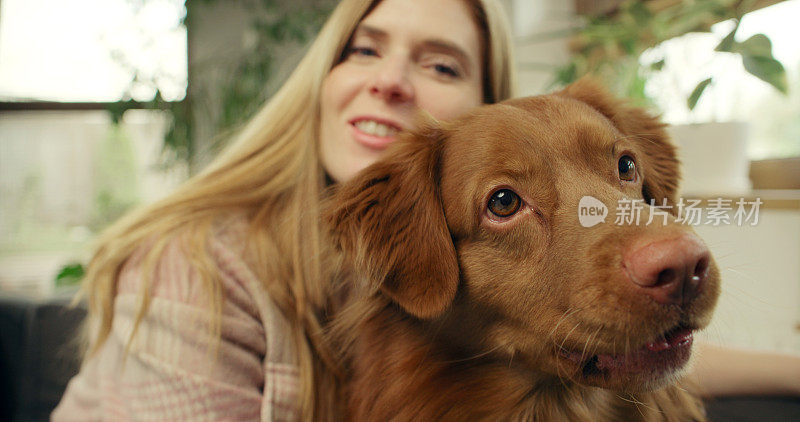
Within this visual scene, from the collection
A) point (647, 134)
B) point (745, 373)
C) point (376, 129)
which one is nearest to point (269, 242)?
point (376, 129)

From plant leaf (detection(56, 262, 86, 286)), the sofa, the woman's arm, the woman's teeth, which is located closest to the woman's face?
the woman's teeth

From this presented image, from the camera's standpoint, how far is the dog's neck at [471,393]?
1186 millimetres

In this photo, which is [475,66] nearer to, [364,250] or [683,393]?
[364,250]

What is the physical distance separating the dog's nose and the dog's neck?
1.47 ft

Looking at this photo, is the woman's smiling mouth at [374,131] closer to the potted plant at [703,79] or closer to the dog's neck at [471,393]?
the dog's neck at [471,393]

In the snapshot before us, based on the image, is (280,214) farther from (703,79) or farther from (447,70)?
(703,79)

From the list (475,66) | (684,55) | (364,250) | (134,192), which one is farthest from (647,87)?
(134,192)

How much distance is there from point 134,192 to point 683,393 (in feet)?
18.4

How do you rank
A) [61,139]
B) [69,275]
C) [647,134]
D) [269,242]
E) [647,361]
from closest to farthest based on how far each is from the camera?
[647,361]
[647,134]
[269,242]
[69,275]
[61,139]

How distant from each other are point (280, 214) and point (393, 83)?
544 mm

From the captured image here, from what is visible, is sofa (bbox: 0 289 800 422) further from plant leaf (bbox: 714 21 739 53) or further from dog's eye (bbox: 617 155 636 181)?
plant leaf (bbox: 714 21 739 53)

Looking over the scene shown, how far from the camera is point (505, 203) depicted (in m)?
1.08

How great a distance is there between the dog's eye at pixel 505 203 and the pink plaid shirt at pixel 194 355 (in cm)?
69

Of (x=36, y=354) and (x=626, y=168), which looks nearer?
(x=626, y=168)
